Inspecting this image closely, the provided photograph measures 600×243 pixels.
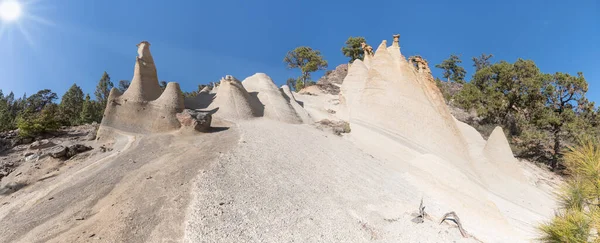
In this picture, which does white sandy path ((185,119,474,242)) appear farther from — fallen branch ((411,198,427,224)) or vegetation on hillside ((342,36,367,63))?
vegetation on hillside ((342,36,367,63))

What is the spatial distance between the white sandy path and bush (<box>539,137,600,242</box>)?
8.48 ft

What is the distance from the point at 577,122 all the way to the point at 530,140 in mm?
3123

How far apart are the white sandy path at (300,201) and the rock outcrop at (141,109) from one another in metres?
4.33

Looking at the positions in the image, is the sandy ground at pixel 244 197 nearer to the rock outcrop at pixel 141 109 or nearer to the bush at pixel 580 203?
the rock outcrop at pixel 141 109

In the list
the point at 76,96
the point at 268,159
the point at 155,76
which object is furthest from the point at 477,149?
the point at 76,96

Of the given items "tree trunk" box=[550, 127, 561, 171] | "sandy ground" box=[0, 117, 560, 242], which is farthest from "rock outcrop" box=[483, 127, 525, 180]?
"tree trunk" box=[550, 127, 561, 171]

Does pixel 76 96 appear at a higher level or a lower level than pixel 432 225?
higher

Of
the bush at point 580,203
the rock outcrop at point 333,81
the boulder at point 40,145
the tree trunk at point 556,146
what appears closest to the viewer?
the bush at point 580,203

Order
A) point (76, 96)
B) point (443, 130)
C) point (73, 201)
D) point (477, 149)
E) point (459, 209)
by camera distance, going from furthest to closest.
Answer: point (76, 96) → point (477, 149) → point (443, 130) → point (459, 209) → point (73, 201)

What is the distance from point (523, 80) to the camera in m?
23.6

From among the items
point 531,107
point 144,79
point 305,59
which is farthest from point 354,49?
point 144,79

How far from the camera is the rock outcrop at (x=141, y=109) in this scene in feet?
41.6

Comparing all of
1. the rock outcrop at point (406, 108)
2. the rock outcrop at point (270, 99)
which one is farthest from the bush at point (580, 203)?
the rock outcrop at point (270, 99)

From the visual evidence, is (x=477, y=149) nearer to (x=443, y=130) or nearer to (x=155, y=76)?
(x=443, y=130)
